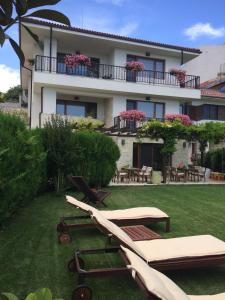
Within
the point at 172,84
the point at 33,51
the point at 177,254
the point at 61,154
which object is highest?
the point at 33,51

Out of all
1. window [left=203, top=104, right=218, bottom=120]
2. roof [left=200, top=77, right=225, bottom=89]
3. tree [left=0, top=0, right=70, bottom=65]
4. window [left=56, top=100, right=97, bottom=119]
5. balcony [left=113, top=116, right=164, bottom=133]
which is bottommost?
tree [left=0, top=0, right=70, bottom=65]

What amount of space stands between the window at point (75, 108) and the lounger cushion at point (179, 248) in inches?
798

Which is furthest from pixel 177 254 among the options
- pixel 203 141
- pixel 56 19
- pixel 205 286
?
pixel 203 141

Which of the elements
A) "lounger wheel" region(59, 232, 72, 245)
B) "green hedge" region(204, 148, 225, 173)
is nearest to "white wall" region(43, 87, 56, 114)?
"green hedge" region(204, 148, 225, 173)

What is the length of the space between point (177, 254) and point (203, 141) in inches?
665

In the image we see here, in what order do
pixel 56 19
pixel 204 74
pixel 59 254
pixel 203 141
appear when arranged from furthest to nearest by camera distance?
pixel 204 74 → pixel 203 141 → pixel 59 254 → pixel 56 19

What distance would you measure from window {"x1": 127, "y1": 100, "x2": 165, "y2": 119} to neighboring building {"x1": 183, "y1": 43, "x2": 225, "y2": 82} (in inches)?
612

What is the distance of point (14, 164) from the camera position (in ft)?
26.8

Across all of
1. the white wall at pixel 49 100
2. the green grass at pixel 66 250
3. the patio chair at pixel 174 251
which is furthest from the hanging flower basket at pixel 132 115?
the patio chair at pixel 174 251

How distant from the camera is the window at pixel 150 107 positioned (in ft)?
85.8

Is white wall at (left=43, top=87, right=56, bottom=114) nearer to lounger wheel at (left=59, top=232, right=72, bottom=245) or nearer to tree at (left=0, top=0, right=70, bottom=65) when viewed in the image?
lounger wheel at (left=59, top=232, right=72, bottom=245)

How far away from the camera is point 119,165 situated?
2231 cm

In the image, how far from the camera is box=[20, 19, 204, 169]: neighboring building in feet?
75.4

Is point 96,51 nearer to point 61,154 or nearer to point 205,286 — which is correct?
point 61,154
